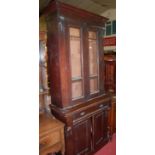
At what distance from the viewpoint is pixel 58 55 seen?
190cm

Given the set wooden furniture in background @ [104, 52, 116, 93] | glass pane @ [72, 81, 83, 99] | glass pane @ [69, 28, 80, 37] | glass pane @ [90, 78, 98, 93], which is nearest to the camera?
glass pane @ [69, 28, 80, 37]

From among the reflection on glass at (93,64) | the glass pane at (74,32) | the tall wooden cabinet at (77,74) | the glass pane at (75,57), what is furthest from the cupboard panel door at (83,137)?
the glass pane at (74,32)

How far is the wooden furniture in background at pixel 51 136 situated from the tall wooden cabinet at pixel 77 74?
92mm

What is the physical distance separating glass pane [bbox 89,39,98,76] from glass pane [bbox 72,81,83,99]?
0.31 metres

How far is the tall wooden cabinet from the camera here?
190cm

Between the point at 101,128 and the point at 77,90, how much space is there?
2.71 feet

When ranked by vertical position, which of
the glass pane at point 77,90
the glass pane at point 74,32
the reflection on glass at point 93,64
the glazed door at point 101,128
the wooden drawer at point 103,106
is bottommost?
the glazed door at point 101,128

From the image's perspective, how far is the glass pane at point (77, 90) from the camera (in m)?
2.10

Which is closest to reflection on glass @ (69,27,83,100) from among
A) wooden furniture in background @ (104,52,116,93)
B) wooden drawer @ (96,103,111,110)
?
wooden drawer @ (96,103,111,110)

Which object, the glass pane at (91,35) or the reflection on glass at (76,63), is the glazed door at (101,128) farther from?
the glass pane at (91,35)

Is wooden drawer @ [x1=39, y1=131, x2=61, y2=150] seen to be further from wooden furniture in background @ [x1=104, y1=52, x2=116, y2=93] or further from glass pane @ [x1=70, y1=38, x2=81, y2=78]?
wooden furniture in background @ [x1=104, y1=52, x2=116, y2=93]

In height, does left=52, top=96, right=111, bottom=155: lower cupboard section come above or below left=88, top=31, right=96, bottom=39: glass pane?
below

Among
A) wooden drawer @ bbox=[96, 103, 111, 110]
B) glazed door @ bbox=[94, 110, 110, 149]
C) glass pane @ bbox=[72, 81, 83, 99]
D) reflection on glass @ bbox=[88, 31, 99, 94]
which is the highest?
reflection on glass @ bbox=[88, 31, 99, 94]
